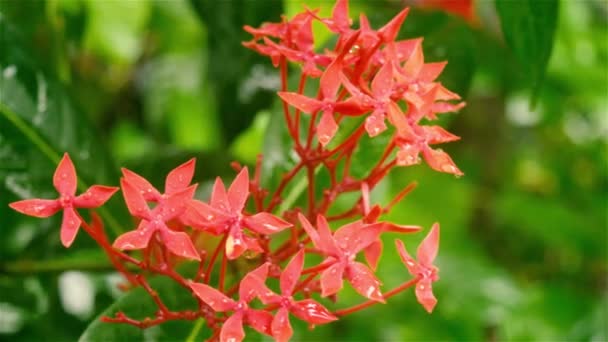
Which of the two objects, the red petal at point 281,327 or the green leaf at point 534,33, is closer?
→ the red petal at point 281,327

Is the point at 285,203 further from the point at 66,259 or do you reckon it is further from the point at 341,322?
the point at 341,322

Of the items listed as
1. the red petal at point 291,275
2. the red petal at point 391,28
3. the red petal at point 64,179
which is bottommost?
the red petal at point 291,275

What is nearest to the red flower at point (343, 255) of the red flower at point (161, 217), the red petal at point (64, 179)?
the red flower at point (161, 217)

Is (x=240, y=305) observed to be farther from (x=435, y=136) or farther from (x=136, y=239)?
(x=435, y=136)

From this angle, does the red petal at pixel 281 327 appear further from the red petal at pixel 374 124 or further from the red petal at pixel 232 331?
the red petal at pixel 374 124

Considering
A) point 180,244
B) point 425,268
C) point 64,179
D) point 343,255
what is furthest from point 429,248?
point 64,179

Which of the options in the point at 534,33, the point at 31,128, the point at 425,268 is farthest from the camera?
the point at 31,128

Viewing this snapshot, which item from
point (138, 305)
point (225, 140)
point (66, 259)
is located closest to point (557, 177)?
point (225, 140)
